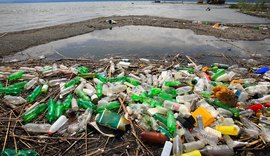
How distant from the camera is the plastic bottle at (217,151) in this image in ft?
7.64

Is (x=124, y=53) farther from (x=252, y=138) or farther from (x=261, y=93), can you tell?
(x=252, y=138)

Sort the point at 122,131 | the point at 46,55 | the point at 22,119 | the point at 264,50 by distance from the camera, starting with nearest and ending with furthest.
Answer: the point at 122,131
the point at 22,119
the point at 46,55
the point at 264,50

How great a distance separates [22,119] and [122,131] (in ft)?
6.22

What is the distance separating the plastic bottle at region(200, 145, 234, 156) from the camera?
233cm

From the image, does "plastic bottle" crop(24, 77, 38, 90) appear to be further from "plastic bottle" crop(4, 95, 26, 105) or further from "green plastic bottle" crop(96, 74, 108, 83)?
"green plastic bottle" crop(96, 74, 108, 83)

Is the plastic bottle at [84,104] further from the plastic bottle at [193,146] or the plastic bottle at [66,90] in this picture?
the plastic bottle at [193,146]

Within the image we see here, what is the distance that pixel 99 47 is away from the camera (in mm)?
8664

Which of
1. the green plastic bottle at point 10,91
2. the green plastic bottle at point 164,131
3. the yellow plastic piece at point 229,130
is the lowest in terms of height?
the green plastic bottle at point 164,131

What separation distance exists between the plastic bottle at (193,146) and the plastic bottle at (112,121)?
101 centimetres

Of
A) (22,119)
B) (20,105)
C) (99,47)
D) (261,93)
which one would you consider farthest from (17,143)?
(99,47)

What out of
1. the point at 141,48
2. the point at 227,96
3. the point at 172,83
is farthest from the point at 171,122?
the point at 141,48

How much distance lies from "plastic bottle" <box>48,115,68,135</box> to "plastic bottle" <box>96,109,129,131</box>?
0.63 meters

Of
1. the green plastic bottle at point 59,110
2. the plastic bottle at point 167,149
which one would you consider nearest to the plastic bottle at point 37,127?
the green plastic bottle at point 59,110

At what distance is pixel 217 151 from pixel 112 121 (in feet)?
5.33
